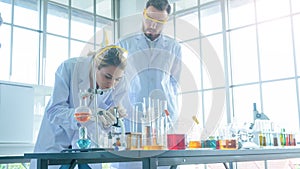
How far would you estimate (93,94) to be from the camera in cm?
124

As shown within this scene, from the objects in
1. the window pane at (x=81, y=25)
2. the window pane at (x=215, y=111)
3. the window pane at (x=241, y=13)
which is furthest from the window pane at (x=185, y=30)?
the window pane at (x=81, y=25)

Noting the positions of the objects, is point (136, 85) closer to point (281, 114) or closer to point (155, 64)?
point (155, 64)

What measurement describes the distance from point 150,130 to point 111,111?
0.15 metres

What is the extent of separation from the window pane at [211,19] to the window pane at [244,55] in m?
0.21

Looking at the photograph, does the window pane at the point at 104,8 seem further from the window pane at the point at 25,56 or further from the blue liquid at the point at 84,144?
the blue liquid at the point at 84,144

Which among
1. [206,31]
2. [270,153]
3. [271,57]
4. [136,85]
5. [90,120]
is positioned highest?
[206,31]

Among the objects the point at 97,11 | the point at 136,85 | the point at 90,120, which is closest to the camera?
the point at 90,120

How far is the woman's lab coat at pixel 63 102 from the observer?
1.28m

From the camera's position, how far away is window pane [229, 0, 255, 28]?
157 inches

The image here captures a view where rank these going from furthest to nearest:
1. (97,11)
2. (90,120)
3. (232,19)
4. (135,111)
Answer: (97,11) → (232,19) → (135,111) → (90,120)

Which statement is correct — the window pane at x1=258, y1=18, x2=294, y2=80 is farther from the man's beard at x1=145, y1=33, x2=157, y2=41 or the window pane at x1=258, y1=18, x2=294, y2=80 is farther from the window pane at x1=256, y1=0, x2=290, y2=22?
the man's beard at x1=145, y1=33, x2=157, y2=41

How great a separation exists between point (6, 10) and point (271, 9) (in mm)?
2834

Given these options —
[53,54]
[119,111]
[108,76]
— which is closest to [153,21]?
[108,76]

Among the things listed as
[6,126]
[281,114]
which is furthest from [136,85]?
[281,114]
